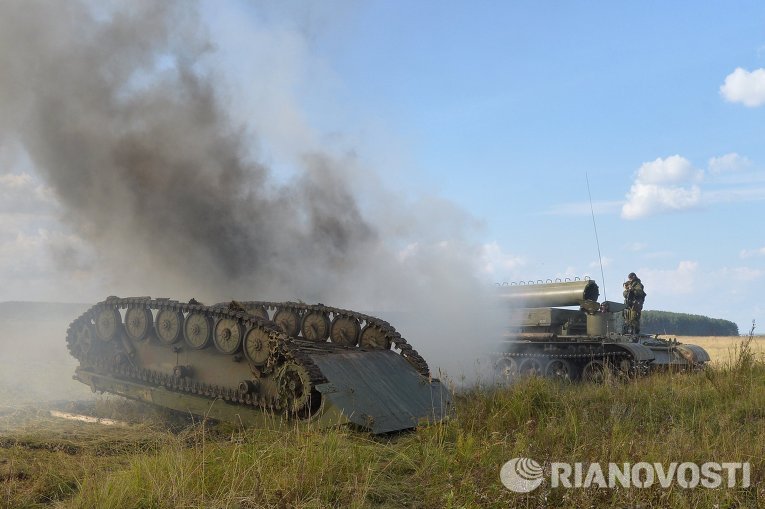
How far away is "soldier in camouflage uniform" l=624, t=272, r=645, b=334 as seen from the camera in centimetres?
1747

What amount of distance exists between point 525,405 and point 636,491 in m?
3.14

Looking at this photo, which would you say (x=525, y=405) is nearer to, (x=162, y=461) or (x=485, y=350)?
(x=162, y=461)

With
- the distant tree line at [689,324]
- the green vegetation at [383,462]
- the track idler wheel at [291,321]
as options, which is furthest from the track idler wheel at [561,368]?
the distant tree line at [689,324]

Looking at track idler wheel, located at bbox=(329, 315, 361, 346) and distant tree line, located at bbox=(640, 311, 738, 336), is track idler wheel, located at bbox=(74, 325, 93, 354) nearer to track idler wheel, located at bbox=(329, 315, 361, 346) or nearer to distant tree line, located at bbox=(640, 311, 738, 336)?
track idler wheel, located at bbox=(329, 315, 361, 346)

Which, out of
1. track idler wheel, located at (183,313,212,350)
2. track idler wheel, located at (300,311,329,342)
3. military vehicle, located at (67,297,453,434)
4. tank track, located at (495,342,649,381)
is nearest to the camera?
military vehicle, located at (67,297,453,434)

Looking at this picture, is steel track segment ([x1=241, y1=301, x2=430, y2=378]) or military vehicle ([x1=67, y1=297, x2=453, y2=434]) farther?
steel track segment ([x1=241, y1=301, x2=430, y2=378])

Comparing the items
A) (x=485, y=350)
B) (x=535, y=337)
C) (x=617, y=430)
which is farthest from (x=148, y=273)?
(x=617, y=430)

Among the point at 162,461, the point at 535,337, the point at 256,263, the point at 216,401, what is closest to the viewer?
the point at 162,461

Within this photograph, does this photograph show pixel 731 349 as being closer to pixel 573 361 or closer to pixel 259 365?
pixel 573 361

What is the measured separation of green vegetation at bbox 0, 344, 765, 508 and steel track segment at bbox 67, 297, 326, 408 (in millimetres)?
999

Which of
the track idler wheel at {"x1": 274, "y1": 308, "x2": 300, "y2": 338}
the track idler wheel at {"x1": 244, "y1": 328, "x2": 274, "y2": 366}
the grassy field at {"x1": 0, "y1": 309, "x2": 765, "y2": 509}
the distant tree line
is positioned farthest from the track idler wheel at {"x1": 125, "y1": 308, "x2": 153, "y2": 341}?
the distant tree line

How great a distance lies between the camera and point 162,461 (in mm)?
5238

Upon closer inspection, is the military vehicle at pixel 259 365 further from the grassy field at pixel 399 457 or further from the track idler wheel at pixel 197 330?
the grassy field at pixel 399 457

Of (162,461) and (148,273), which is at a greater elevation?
(148,273)
